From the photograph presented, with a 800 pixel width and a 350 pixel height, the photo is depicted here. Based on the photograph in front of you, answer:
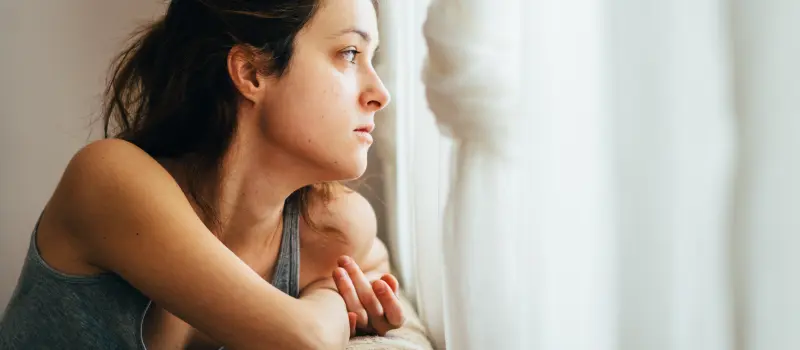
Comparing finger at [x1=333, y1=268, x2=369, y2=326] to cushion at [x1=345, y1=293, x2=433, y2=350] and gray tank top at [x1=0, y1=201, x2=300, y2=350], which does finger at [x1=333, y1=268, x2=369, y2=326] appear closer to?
cushion at [x1=345, y1=293, x2=433, y2=350]

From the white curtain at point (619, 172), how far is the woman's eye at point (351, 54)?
0.53ft

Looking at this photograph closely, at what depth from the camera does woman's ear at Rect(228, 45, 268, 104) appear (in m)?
0.80

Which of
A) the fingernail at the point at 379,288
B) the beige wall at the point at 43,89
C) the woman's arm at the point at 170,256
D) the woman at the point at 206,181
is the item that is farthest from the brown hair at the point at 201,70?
the beige wall at the point at 43,89

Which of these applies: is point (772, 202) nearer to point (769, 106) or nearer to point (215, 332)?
point (769, 106)

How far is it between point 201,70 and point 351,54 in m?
0.17

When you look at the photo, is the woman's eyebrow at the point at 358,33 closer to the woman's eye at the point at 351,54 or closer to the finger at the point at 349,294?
the woman's eye at the point at 351,54

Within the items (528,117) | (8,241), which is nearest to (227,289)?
(528,117)

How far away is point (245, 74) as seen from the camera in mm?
808

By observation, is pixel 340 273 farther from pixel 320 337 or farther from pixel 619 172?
pixel 619 172

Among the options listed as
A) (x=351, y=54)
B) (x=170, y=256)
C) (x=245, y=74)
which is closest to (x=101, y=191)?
(x=170, y=256)

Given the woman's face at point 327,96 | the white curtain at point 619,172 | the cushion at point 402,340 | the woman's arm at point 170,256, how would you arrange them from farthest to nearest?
the cushion at point 402,340 → the woman's face at point 327,96 → the woman's arm at point 170,256 → the white curtain at point 619,172

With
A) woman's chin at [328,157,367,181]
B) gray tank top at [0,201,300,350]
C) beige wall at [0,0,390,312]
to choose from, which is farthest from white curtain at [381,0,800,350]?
beige wall at [0,0,390,312]

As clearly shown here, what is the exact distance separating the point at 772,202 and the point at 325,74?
528mm

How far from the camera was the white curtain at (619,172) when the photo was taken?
0.36 metres
